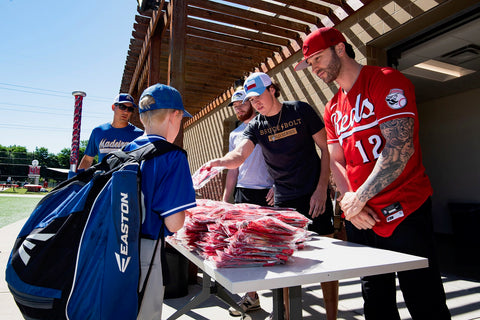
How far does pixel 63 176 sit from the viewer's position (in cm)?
6525

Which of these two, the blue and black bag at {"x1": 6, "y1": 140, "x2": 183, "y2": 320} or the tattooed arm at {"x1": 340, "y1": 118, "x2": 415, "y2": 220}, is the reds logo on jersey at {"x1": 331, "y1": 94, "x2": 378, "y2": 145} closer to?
the tattooed arm at {"x1": 340, "y1": 118, "x2": 415, "y2": 220}

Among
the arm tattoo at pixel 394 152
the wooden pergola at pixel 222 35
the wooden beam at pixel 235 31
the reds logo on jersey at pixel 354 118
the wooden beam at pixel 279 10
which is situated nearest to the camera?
the arm tattoo at pixel 394 152

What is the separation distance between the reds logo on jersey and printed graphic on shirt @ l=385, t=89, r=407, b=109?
10 cm

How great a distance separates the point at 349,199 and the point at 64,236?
1.24 m

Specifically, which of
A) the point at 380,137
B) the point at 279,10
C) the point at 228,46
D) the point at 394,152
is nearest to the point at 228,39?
the point at 228,46

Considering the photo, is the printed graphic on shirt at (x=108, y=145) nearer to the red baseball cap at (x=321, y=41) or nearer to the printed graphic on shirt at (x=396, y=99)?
the red baseball cap at (x=321, y=41)

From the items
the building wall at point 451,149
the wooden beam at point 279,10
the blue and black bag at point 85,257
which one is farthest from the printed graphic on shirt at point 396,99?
the building wall at point 451,149

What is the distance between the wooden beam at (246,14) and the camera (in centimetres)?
417

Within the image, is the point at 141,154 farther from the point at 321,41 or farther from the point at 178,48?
the point at 178,48

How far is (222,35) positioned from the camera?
5227mm

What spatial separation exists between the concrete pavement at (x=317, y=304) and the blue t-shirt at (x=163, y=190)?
172 cm

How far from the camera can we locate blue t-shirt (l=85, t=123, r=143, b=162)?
11.8 feet

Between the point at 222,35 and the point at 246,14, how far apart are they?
2.85 feet

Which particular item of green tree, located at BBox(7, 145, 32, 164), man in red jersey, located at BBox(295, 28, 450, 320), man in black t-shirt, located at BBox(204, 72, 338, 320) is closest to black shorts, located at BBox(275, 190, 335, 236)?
man in black t-shirt, located at BBox(204, 72, 338, 320)
